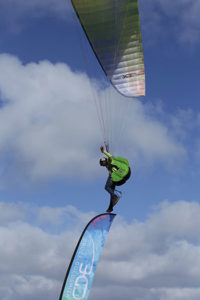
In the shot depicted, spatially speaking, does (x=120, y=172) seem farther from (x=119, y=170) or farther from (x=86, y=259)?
(x=86, y=259)

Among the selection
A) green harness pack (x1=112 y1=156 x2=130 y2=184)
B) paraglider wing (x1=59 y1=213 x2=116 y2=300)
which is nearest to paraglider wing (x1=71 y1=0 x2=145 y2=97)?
green harness pack (x1=112 y1=156 x2=130 y2=184)

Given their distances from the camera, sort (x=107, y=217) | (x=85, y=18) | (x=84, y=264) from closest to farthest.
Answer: (x=84, y=264) → (x=107, y=217) → (x=85, y=18)

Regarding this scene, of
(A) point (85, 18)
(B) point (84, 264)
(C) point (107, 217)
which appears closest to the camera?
(B) point (84, 264)

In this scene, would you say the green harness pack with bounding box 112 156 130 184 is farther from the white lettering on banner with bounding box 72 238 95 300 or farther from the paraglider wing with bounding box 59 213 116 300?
the white lettering on banner with bounding box 72 238 95 300

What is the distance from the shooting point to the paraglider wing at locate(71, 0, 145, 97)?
25.8 m

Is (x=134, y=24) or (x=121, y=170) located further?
(x=134, y=24)

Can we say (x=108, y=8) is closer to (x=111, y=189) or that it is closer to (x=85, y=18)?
(x=85, y=18)

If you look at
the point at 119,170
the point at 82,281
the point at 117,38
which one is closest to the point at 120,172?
the point at 119,170

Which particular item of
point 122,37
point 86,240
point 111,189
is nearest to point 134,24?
point 122,37

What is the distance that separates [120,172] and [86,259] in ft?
15.7

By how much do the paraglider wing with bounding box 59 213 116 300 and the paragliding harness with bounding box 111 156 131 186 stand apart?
1.84 metres

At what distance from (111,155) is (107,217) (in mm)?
3167

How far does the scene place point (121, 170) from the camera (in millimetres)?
24578

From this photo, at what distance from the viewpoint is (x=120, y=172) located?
24.6 m
